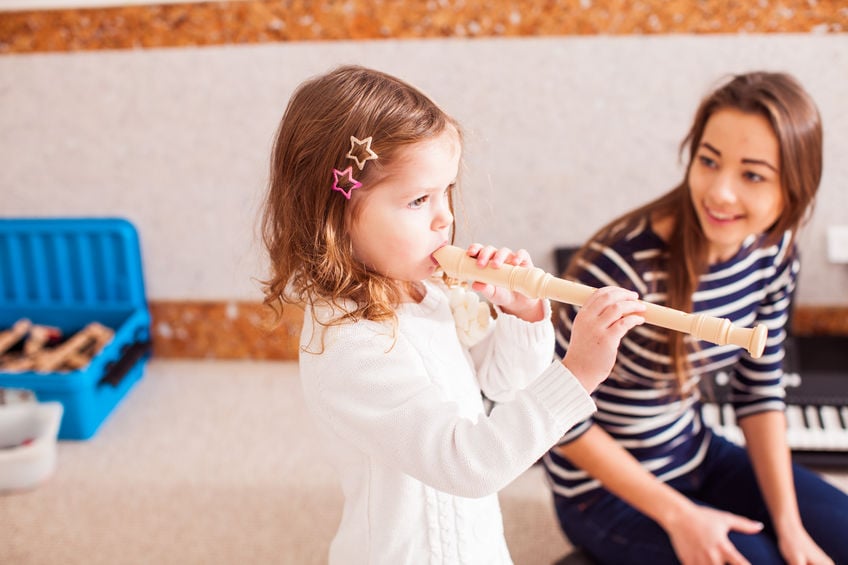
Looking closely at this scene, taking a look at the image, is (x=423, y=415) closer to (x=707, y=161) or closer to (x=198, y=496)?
(x=707, y=161)

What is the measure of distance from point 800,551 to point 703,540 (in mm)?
168

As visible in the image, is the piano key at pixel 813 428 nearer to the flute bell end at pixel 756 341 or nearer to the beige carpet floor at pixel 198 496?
the beige carpet floor at pixel 198 496

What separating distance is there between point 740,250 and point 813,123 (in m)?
0.21

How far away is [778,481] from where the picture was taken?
118 cm

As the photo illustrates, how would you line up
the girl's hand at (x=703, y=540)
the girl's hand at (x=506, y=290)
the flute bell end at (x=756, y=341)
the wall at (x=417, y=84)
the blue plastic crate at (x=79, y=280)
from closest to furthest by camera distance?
the flute bell end at (x=756, y=341)
the girl's hand at (x=506, y=290)
the girl's hand at (x=703, y=540)
the wall at (x=417, y=84)
the blue plastic crate at (x=79, y=280)

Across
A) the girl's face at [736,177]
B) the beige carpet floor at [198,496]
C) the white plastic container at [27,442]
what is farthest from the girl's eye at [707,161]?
the white plastic container at [27,442]

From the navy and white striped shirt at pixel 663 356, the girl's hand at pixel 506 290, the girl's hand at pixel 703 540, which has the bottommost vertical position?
the girl's hand at pixel 703 540

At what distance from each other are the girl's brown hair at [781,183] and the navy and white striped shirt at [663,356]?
19 mm

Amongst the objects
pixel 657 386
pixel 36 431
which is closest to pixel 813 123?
pixel 657 386

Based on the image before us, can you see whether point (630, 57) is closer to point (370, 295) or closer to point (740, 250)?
point (740, 250)

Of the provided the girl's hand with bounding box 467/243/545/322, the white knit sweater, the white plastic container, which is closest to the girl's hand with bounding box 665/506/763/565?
the white knit sweater

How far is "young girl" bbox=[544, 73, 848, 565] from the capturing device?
1085 mm

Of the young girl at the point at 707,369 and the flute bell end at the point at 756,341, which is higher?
the flute bell end at the point at 756,341

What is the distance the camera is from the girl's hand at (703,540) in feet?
3.47
